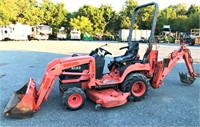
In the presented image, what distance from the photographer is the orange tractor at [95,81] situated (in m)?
4.41

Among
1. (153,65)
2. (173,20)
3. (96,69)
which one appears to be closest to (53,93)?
(96,69)

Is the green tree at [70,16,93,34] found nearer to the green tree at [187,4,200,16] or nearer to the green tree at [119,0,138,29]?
the green tree at [119,0,138,29]

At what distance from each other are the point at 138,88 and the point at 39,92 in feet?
7.30

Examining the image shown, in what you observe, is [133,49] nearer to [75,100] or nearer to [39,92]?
Result: [75,100]

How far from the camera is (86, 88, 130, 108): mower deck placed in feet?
14.9

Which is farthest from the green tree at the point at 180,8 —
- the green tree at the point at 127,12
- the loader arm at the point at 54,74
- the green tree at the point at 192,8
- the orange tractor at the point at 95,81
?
the loader arm at the point at 54,74

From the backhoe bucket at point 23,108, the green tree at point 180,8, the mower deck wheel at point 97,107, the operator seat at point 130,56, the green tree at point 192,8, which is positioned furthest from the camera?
the green tree at point 180,8

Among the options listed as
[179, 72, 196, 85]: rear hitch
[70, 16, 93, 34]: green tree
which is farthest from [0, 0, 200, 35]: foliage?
[179, 72, 196, 85]: rear hitch

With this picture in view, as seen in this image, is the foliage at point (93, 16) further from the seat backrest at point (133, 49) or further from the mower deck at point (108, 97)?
the mower deck at point (108, 97)

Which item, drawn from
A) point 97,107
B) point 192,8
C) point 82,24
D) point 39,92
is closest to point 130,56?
point 97,107

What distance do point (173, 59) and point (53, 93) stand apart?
3237mm

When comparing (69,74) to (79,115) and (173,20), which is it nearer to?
(79,115)

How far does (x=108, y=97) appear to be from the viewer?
4.64m

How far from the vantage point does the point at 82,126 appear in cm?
392
